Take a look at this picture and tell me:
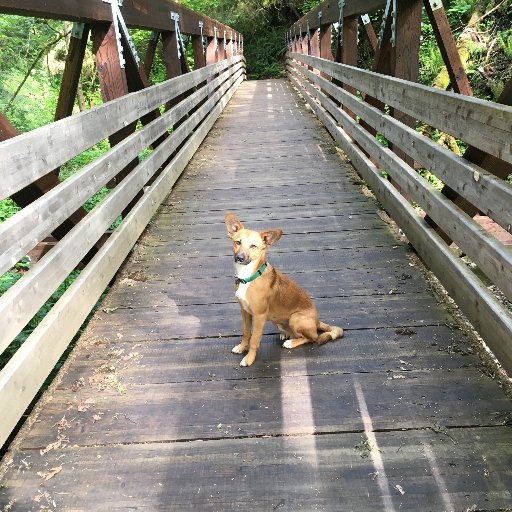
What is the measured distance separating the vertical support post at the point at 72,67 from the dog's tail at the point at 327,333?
279 centimetres

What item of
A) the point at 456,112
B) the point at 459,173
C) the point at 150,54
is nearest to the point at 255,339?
the point at 459,173

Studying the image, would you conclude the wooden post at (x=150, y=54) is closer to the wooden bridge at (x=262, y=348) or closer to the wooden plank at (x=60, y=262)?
the wooden bridge at (x=262, y=348)

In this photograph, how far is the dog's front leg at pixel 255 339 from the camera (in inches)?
106

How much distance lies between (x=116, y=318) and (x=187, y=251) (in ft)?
4.00

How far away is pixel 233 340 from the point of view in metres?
3.00

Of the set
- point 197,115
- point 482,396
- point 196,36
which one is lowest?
point 482,396

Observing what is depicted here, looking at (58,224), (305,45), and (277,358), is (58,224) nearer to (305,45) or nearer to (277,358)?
(277,358)

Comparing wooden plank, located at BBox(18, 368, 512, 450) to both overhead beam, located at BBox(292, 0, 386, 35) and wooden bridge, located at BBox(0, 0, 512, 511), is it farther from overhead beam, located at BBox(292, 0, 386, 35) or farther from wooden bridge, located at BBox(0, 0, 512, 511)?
overhead beam, located at BBox(292, 0, 386, 35)

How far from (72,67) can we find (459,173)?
10.4 ft

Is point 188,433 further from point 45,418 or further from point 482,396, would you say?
point 482,396

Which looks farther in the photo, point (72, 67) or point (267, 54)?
point (267, 54)

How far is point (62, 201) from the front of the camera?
2.89 metres

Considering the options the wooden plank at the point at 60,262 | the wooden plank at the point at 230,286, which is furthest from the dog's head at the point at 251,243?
the wooden plank at the point at 60,262

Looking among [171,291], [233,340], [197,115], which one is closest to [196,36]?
[197,115]
